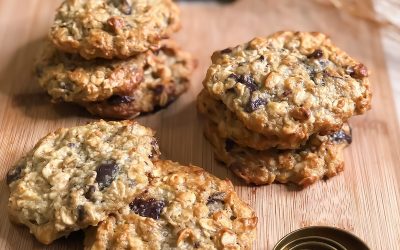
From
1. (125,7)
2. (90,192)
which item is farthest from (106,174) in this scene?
(125,7)

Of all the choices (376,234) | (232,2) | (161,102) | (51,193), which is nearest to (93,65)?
(161,102)

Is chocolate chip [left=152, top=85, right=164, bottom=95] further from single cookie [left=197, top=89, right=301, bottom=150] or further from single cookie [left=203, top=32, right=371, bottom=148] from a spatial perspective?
single cookie [left=203, top=32, right=371, bottom=148]

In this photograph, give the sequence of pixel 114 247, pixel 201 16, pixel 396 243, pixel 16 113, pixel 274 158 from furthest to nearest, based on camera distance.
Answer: pixel 201 16 → pixel 16 113 → pixel 274 158 → pixel 396 243 → pixel 114 247

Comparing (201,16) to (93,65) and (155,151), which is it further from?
(155,151)

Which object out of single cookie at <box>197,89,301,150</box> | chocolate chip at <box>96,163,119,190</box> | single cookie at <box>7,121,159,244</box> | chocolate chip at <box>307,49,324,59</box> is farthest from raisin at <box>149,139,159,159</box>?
chocolate chip at <box>307,49,324,59</box>

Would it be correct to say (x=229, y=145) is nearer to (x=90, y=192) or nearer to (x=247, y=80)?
(x=247, y=80)

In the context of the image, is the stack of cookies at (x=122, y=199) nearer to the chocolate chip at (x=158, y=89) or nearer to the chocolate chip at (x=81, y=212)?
the chocolate chip at (x=81, y=212)
